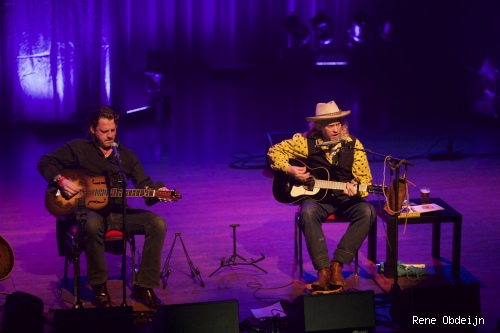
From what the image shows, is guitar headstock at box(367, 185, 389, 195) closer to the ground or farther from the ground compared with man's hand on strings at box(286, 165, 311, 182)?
closer to the ground

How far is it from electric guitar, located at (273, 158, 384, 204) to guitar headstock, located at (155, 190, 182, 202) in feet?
2.83

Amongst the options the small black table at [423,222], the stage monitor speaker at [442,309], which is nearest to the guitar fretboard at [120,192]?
the small black table at [423,222]

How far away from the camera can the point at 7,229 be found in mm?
6949

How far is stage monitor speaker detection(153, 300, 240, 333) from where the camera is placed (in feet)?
13.8

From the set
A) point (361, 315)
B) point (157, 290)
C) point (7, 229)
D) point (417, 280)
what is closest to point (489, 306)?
point (417, 280)

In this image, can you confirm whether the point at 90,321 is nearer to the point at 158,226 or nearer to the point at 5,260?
the point at 5,260

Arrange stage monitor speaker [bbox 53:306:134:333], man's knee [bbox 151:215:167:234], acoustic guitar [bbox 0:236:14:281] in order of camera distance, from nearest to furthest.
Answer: stage monitor speaker [bbox 53:306:134:333], acoustic guitar [bbox 0:236:14:281], man's knee [bbox 151:215:167:234]

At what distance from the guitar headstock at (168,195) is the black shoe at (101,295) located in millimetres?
697

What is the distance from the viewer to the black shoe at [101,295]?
5277mm

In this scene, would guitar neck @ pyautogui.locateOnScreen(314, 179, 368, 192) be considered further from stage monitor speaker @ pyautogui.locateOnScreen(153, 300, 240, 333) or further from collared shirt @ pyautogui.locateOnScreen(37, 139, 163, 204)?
stage monitor speaker @ pyautogui.locateOnScreen(153, 300, 240, 333)

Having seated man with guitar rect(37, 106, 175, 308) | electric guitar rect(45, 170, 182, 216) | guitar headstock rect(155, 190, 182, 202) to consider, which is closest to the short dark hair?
seated man with guitar rect(37, 106, 175, 308)

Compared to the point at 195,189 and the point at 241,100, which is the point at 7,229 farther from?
the point at 241,100

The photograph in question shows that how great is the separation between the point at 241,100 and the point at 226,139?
11.7 ft

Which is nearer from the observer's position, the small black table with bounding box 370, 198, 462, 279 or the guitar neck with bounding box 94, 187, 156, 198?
the guitar neck with bounding box 94, 187, 156, 198
